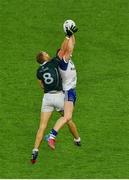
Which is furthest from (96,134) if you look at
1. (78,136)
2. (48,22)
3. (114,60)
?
(48,22)

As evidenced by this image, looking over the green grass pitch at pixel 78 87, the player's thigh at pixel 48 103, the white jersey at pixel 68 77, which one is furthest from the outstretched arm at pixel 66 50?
the green grass pitch at pixel 78 87

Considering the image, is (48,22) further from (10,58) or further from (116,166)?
(116,166)

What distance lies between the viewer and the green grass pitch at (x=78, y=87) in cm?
2450

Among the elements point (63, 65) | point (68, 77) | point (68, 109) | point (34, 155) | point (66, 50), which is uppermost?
point (66, 50)

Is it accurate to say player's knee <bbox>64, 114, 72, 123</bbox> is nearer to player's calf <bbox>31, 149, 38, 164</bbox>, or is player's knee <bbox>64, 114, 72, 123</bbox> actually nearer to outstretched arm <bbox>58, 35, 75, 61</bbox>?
player's calf <bbox>31, 149, 38, 164</bbox>

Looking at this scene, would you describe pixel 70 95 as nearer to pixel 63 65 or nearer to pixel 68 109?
pixel 68 109

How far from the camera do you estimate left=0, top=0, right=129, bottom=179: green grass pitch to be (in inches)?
965

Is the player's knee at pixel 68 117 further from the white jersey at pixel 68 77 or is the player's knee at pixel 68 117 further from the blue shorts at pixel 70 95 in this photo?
the white jersey at pixel 68 77

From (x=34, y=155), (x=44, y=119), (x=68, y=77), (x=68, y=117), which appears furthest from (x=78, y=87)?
(x=34, y=155)

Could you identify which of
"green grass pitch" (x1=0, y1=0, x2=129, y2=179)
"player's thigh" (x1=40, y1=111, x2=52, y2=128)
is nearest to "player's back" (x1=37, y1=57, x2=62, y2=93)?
"player's thigh" (x1=40, y1=111, x2=52, y2=128)

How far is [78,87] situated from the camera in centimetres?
2928

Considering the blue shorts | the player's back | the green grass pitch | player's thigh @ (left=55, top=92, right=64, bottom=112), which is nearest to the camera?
the green grass pitch

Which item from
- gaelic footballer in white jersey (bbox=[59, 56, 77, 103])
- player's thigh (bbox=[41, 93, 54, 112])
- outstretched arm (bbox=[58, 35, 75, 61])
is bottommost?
player's thigh (bbox=[41, 93, 54, 112])

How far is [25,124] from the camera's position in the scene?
26922 millimetres
